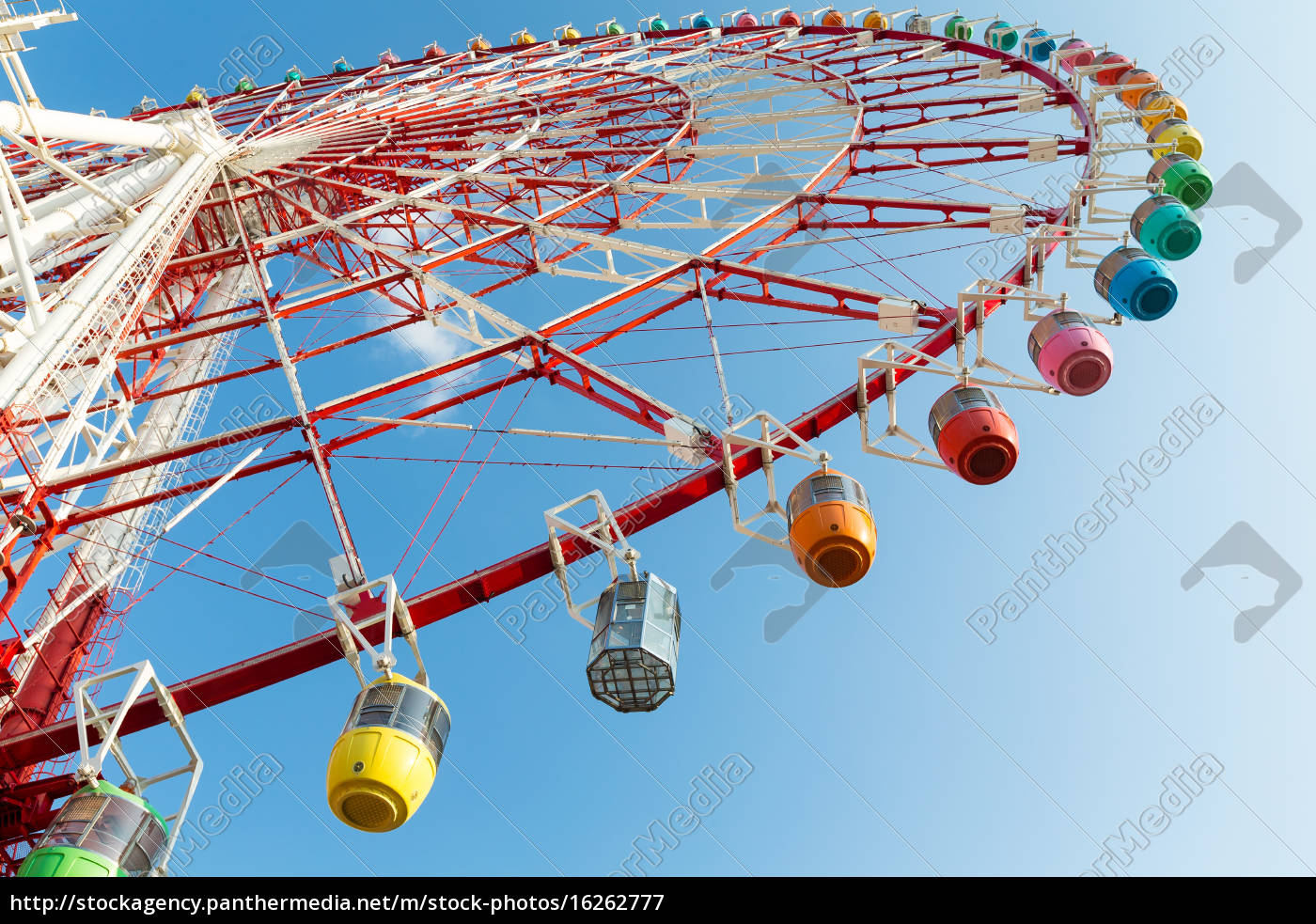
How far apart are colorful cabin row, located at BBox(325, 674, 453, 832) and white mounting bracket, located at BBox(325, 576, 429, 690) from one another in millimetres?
431

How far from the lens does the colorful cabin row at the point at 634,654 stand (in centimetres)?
838

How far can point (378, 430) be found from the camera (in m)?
11.7

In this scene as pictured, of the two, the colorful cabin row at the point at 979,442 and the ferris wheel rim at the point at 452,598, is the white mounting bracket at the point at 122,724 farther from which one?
the colorful cabin row at the point at 979,442

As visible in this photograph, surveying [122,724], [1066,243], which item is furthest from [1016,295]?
[122,724]

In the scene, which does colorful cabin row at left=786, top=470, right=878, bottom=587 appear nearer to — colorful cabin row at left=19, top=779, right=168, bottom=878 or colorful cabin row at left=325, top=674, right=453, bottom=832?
colorful cabin row at left=325, top=674, right=453, bottom=832

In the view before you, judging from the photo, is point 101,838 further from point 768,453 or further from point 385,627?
point 768,453

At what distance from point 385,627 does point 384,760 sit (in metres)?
1.54

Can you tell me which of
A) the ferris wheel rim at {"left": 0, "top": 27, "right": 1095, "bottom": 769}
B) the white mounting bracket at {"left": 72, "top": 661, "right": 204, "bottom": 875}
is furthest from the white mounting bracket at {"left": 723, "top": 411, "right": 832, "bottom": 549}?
the white mounting bracket at {"left": 72, "top": 661, "right": 204, "bottom": 875}

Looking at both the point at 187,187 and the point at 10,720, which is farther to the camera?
the point at 187,187
